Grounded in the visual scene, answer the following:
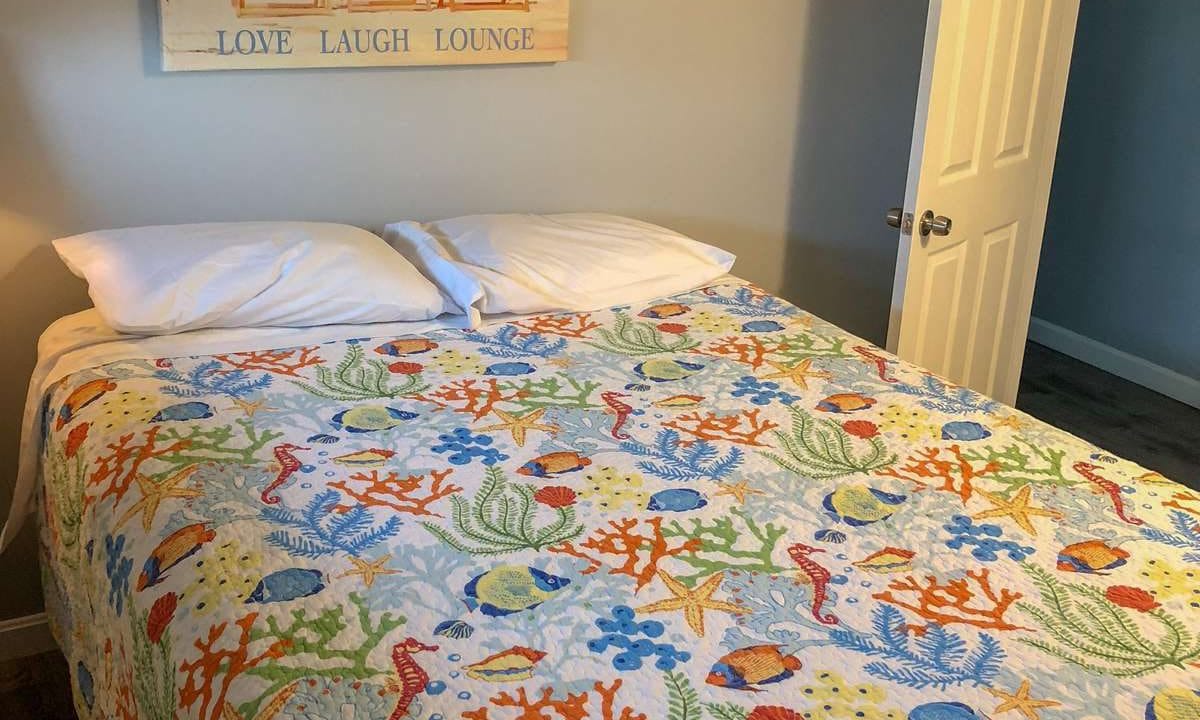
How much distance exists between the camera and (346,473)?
164 centimetres

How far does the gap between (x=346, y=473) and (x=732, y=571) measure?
1.90ft

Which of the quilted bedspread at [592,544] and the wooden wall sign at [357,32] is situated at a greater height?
the wooden wall sign at [357,32]

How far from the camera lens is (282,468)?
165cm

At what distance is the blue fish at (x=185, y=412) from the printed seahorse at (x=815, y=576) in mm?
941

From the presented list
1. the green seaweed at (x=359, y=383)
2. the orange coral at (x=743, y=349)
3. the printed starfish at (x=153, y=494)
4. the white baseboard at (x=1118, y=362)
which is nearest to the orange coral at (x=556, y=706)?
the printed starfish at (x=153, y=494)

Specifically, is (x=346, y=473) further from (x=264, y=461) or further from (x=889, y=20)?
(x=889, y=20)

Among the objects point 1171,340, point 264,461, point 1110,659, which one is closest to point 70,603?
point 264,461

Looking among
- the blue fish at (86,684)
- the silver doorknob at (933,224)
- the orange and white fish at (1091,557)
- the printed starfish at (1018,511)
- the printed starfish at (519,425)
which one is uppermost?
the silver doorknob at (933,224)

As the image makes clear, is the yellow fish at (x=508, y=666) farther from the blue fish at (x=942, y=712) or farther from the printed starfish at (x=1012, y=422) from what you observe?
the printed starfish at (x=1012, y=422)

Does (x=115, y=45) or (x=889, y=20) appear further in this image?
(x=889, y=20)

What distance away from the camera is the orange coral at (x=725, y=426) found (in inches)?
71.8

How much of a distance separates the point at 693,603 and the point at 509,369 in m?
0.79

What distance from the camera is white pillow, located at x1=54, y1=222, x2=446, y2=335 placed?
2.04m

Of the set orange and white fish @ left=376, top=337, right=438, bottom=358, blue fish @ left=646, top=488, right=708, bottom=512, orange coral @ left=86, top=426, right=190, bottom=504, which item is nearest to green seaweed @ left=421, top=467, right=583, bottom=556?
blue fish @ left=646, top=488, right=708, bottom=512
